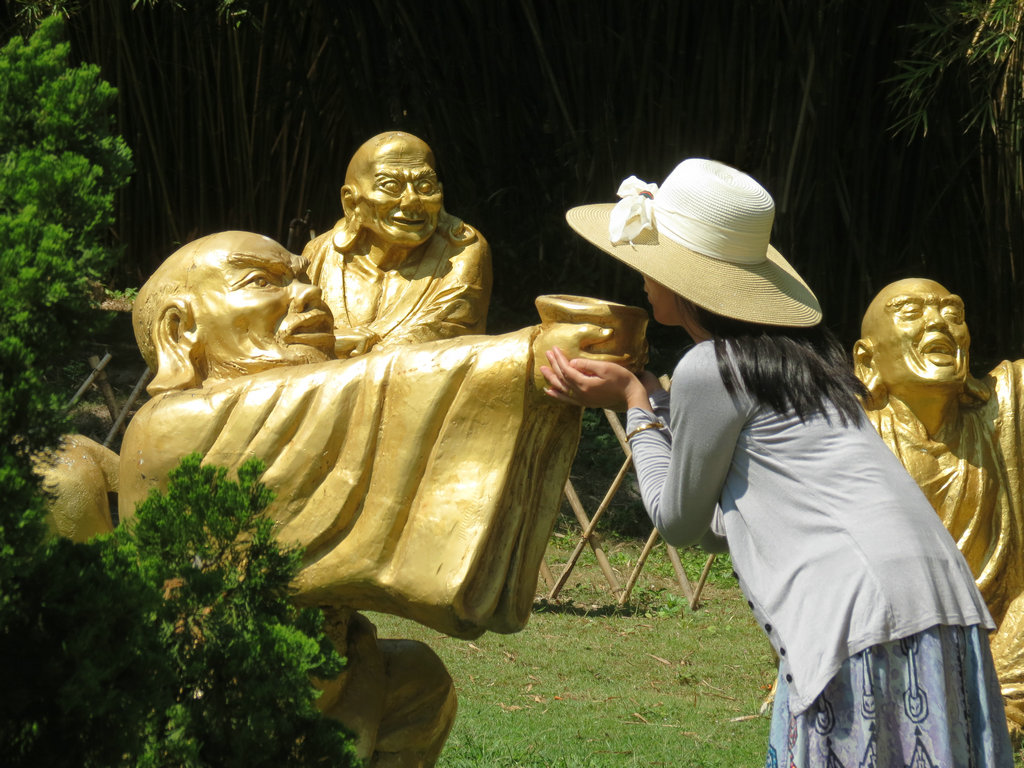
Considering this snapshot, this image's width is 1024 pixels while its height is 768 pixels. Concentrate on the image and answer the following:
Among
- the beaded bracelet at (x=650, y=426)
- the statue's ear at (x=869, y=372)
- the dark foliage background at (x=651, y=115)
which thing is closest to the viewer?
the beaded bracelet at (x=650, y=426)

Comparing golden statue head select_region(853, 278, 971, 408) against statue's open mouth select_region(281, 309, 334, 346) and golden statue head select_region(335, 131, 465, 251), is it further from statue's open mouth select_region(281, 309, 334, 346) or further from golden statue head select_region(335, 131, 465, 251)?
statue's open mouth select_region(281, 309, 334, 346)

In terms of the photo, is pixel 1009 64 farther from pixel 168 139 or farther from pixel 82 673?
pixel 82 673

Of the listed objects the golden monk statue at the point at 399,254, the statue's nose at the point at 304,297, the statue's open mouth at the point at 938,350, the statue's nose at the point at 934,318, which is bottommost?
the statue's open mouth at the point at 938,350

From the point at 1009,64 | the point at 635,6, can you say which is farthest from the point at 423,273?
the point at 1009,64

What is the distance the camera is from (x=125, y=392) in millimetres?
7141

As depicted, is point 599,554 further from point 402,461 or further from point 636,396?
point 636,396

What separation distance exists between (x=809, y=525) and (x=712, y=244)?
47 cm

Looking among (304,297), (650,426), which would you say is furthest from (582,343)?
(304,297)

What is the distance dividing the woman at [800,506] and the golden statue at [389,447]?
0.26 metres

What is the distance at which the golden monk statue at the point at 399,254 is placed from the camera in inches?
165

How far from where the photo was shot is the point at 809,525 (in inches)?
69.1

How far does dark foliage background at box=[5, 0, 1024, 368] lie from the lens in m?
6.38

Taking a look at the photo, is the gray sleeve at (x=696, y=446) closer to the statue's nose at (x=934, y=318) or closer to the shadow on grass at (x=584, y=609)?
the statue's nose at (x=934, y=318)

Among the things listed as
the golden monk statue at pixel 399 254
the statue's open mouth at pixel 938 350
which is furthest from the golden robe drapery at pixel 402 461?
the statue's open mouth at pixel 938 350
